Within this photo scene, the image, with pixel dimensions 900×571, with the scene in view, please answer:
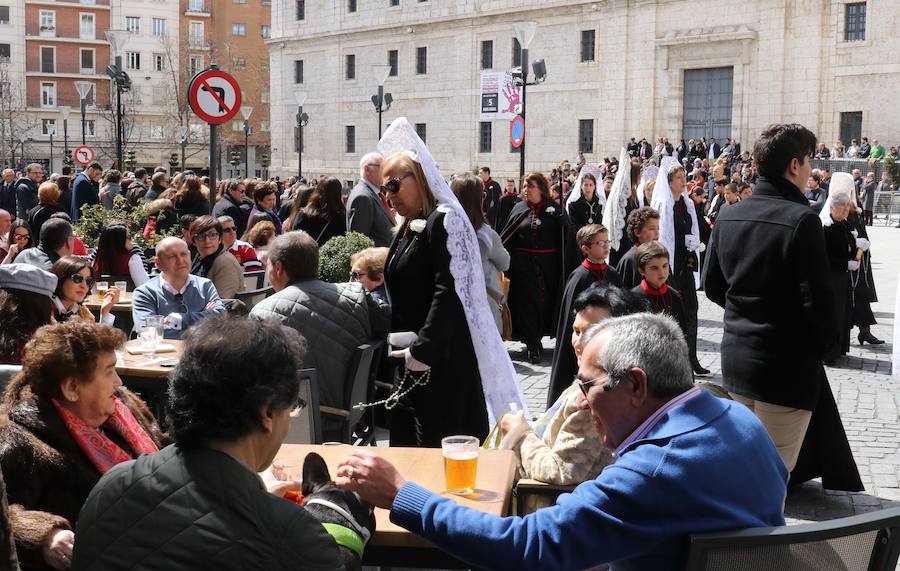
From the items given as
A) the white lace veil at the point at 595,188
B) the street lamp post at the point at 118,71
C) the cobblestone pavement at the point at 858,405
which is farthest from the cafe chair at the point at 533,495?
the street lamp post at the point at 118,71

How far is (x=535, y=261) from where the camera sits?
10352 millimetres

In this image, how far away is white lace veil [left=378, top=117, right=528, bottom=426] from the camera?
15.9 feet

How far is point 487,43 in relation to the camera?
→ 4681cm

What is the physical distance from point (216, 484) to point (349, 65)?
53538mm

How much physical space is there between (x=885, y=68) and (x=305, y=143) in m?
31.9

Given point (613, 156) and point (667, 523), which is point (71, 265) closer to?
point (667, 523)

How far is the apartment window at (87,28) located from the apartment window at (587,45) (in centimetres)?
4527

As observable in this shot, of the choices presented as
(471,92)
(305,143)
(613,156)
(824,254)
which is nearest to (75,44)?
(305,143)

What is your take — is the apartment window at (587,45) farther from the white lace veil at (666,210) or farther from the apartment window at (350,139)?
the white lace veil at (666,210)

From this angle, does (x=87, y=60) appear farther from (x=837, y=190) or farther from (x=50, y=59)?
(x=837, y=190)


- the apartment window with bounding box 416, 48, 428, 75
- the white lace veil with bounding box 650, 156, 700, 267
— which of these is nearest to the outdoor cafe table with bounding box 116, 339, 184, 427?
the white lace veil with bounding box 650, 156, 700, 267

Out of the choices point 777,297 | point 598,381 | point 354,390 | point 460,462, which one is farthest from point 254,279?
point 598,381

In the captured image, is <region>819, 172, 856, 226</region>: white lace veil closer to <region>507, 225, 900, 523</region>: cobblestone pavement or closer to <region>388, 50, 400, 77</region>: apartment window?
<region>507, 225, 900, 523</region>: cobblestone pavement

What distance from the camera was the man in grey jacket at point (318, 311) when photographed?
211 inches
